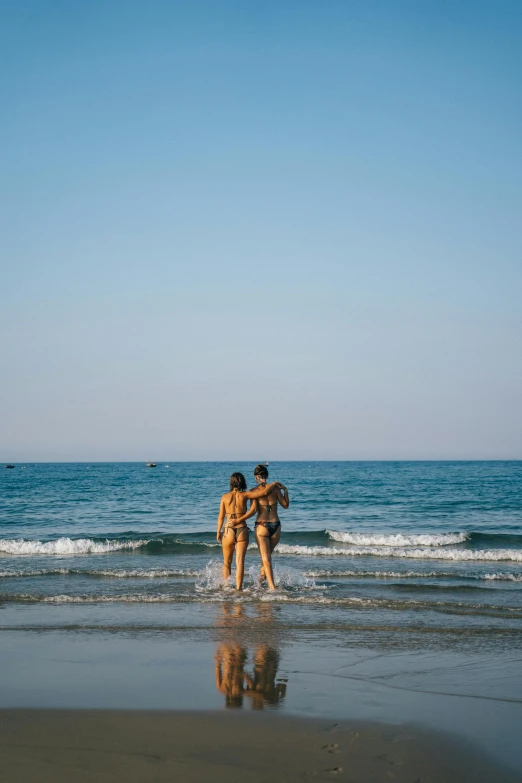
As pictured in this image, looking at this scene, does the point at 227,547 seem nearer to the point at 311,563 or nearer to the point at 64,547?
the point at 311,563

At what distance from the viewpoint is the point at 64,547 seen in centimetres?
1802

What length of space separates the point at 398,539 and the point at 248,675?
1414 cm

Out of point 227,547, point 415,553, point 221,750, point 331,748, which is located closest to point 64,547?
point 227,547

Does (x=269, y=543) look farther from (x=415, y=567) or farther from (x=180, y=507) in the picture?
(x=180, y=507)

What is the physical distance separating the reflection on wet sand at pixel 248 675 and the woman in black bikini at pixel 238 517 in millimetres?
3403

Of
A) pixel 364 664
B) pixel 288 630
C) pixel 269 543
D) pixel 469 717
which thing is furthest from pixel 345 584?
pixel 469 717

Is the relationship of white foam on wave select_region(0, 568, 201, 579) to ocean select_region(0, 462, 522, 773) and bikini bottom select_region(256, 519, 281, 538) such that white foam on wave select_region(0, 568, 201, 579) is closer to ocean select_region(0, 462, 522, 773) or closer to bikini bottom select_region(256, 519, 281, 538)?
ocean select_region(0, 462, 522, 773)

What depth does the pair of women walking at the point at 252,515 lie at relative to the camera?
1160cm

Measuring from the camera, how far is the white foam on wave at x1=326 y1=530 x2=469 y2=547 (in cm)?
1968

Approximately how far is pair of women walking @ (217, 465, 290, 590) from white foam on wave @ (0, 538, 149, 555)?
7137 mm

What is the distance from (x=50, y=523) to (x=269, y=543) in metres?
15.4

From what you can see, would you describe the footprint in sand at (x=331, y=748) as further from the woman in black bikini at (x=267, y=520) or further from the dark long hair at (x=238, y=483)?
the dark long hair at (x=238, y=483)

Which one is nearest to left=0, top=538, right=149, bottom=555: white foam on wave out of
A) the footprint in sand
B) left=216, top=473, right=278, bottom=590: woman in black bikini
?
left=216, top=473, right=278, bottom=590: woman in black bikini

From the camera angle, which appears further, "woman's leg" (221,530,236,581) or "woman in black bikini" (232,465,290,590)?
"woman's leg" (221,530,236,581)
